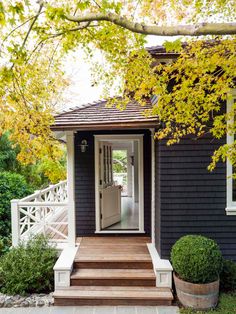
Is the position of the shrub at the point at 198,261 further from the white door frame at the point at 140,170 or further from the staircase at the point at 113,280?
the white door frame at the point at 140,170

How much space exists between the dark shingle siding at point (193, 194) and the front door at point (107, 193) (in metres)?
1.90

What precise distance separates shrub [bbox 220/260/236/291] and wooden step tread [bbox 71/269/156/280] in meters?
1.16

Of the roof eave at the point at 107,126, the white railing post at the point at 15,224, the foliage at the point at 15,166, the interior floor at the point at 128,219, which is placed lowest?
the interior floor at the point at 128,219

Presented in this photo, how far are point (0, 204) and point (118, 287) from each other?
4373mm

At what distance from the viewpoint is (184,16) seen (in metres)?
6.04

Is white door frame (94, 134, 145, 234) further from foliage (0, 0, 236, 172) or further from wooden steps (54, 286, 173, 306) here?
wooden steps (54, 286, 173, 306)

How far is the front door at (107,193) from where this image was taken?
614 centimetres

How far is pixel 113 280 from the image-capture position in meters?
4.42

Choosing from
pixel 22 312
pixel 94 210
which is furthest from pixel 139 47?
pixel 22 312

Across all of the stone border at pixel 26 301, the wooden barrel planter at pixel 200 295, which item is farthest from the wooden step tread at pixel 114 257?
the wooden barrel planter at pixel 200 295

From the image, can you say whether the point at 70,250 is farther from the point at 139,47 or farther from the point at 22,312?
the point at 139,47

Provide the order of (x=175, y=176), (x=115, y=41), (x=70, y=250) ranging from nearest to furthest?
(x=115, y=41) < (x=175, y=176) < (x=70, y=250)

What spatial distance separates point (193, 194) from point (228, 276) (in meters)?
1.46

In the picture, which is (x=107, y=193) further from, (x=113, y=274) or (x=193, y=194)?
(x=193, y=194)
